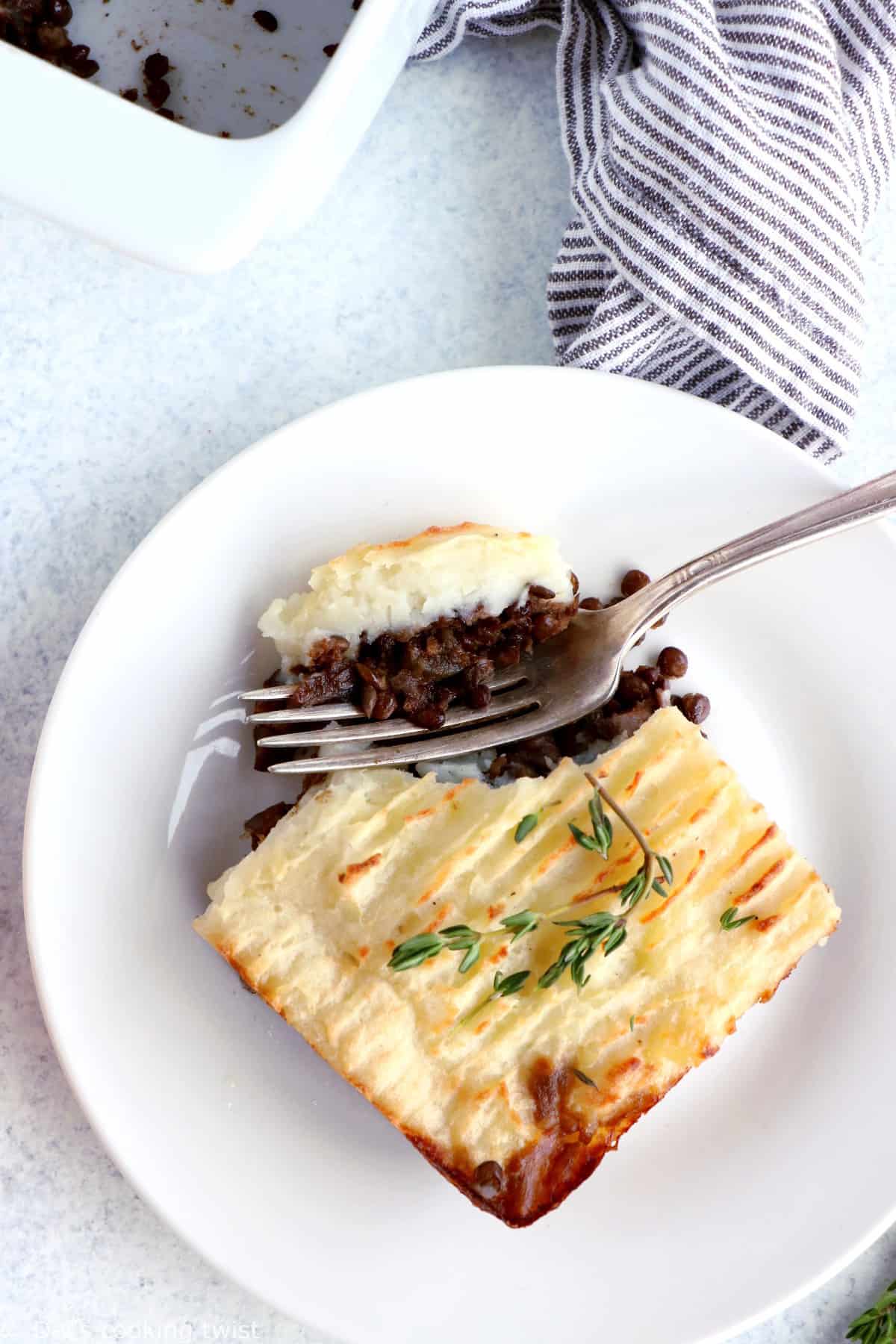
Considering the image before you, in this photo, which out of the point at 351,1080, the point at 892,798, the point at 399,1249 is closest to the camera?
the point at 351,1080

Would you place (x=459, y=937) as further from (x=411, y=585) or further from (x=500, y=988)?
(x=411, y=585)

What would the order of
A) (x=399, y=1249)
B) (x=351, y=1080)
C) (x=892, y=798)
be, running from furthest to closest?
1. (x=892, y=798)
2. (x=399, y=1249)
3. (x=351, y=1080)

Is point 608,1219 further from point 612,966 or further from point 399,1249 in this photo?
point 612,966

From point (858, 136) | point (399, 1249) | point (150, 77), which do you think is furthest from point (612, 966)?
point (150, 77)

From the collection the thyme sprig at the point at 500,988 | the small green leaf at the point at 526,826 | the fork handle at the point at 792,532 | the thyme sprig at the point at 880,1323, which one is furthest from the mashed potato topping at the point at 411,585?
the thyme sprig at the point at 880,1323

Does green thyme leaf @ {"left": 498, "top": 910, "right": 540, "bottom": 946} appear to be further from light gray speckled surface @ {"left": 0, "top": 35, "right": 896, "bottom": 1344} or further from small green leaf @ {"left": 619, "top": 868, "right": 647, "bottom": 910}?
light gray speckled surface @ {"left": 0, "top": 35, "right": 896, "bottom": 1344}

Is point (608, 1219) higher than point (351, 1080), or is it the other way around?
point (351, 1080)

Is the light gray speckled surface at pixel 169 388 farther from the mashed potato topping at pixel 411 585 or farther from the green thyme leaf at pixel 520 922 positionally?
the green thyme leaf at pixel 520 922
